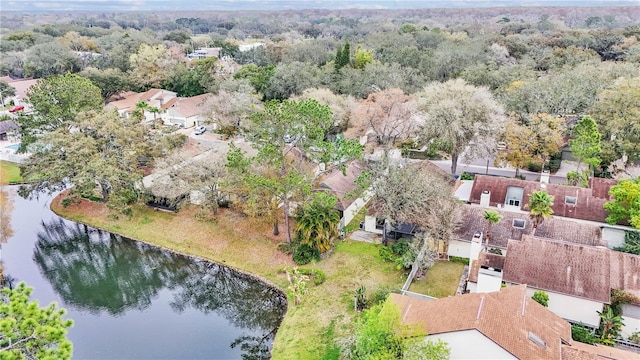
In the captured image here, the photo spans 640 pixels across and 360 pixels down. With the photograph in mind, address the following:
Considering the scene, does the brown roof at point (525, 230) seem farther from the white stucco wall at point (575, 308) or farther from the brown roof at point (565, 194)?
the white stucco wall at point (575, 308)

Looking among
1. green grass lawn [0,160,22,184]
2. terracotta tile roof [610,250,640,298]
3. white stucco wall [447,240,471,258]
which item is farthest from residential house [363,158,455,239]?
green grass lawn [0,160,22,184]

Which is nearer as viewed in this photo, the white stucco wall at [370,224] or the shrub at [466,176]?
the white stucco wall at [370,224]

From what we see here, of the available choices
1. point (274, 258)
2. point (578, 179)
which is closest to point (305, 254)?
point (274, 258)

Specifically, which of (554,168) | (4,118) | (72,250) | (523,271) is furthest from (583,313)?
(4,118)

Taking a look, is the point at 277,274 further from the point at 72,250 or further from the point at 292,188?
the point at 72,250

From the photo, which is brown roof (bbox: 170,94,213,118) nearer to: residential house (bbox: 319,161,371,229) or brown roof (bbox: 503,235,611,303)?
residential house (bbox: 319,161,371,229)

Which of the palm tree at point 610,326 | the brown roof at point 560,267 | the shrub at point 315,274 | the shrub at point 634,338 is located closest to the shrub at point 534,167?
the brown roof at point 560,267
